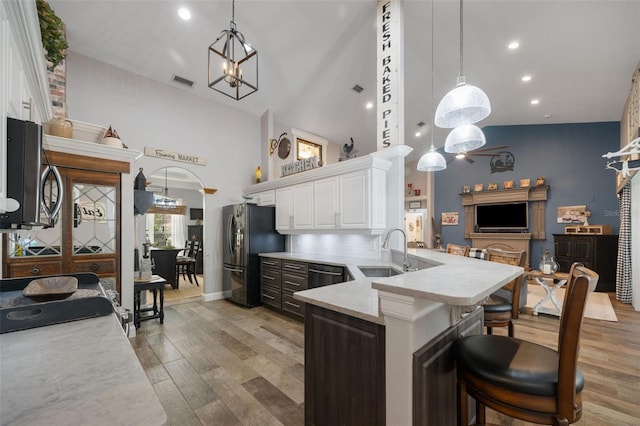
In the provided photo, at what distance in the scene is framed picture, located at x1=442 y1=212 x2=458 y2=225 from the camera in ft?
28.5

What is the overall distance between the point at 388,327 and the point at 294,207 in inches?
142

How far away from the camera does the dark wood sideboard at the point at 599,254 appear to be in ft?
18.8

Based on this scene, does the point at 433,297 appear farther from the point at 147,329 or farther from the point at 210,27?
the point at 210,27

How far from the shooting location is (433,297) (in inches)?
42.0

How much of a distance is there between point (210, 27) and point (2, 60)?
11.2 ft

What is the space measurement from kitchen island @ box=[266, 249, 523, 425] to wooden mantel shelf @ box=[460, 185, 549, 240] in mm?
7054

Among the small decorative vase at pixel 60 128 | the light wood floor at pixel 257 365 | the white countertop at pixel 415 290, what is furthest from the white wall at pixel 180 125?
the white countertop at pixel 415 290

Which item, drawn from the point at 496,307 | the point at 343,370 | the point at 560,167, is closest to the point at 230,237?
the point at 343,370

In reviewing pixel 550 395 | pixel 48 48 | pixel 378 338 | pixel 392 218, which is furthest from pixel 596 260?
pixel 48 48

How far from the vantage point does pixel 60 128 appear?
292cm

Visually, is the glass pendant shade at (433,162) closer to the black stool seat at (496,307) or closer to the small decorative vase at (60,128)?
the black stool seat at (496,307)

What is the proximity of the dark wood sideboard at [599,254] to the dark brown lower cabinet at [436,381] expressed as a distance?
6.56 m

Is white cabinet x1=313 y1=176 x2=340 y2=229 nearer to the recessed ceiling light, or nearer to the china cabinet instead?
the china cabinet

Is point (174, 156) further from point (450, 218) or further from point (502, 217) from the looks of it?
point (502, 217)
